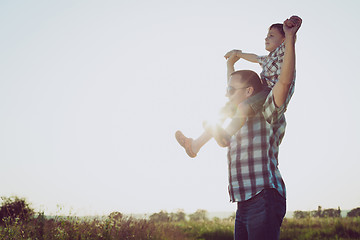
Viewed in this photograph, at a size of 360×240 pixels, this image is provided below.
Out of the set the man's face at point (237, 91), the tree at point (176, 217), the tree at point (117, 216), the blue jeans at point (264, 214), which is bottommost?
the tree at point (176, 217)

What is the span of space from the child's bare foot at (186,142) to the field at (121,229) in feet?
17.9

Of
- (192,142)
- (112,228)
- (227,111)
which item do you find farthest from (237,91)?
(112,228)

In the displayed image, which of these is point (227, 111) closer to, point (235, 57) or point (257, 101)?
point (257, 101)

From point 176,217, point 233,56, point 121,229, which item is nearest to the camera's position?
point 233,56

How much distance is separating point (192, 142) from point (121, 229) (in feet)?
23.0

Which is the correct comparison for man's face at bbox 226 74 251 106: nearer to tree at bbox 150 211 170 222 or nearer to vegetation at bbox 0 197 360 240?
vegetation at bbox 0 197 360 240

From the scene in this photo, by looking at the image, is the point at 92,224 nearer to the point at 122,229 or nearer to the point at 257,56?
the point at 122,229

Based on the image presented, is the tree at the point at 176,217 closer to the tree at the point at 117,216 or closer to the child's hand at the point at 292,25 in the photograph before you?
the tree at the point at 117,216

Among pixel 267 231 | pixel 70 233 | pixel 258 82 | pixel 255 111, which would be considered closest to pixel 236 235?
pixel 267 231

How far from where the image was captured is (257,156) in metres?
2.10

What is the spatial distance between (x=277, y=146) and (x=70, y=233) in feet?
20.6

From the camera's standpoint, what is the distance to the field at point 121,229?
671 centimetres

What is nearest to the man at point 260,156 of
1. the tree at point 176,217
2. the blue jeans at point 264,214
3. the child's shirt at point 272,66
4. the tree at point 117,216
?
the blue jeans at point 264,214

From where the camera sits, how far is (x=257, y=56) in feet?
9.74
